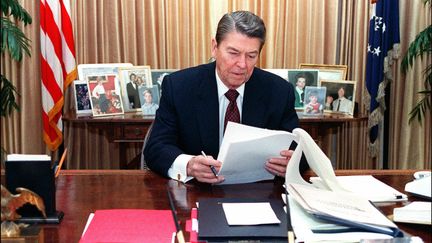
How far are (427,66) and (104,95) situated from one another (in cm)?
256

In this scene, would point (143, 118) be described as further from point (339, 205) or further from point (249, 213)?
point (339, 205)

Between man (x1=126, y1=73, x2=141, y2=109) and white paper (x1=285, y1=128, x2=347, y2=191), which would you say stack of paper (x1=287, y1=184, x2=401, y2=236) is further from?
man (x1=126, y1=73, x2=141, y2=109)

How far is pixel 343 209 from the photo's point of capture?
1.48 metres

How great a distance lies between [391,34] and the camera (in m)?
4.30

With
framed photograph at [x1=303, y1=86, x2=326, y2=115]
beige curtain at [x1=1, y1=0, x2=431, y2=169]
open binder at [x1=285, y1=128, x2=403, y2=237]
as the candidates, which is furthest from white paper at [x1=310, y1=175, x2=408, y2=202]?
beige curtain at [x1=1, y1=0, x2=431, y2=169]

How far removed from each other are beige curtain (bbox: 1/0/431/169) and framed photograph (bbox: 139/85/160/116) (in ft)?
2.14

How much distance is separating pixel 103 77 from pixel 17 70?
0.73 meters

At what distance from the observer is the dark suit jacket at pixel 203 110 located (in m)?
2.39

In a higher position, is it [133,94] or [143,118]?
[133,94]

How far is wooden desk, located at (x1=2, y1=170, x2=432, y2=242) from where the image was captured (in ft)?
5.03

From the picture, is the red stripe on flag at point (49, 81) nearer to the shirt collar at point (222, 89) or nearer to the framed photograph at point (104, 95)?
the framed photograph at point (104, 95)

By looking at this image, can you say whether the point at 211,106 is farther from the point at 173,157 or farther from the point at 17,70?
the point at 17,70

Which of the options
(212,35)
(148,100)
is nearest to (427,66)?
(212,35)

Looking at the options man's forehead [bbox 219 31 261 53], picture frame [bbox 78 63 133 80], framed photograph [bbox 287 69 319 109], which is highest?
man's forehead [bbox 219 31 261 53]
